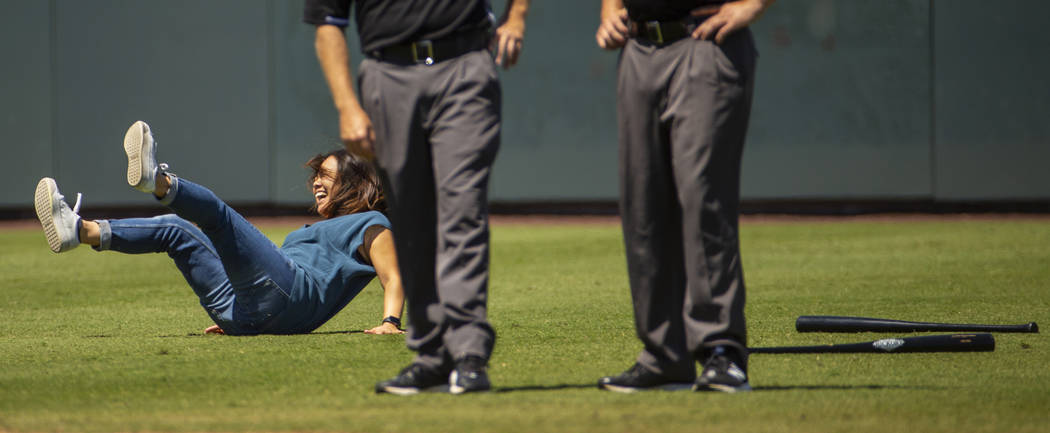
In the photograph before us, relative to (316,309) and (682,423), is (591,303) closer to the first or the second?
(316,309)

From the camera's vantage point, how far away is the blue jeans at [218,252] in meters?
5.63

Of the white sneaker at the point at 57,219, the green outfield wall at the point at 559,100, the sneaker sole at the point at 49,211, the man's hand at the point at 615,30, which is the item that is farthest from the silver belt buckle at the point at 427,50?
the green outfield wall at the point at 559,100

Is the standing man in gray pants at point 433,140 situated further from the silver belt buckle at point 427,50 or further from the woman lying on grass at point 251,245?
the woman lying on grass at point 251,245

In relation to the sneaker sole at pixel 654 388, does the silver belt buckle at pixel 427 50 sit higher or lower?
higher

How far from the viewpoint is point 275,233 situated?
15.8m

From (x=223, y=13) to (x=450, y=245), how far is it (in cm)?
1581

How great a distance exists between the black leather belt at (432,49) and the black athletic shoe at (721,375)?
116cm

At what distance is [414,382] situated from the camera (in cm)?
401

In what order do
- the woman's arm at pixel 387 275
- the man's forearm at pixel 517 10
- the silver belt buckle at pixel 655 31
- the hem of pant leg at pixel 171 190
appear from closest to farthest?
1. the silver belt buckle at pixel 655 31
2. the man's forearm at pixel 517 10
3. the hem of pant leg at pixel 171 190
4. the woman's arm at pixel 387 275

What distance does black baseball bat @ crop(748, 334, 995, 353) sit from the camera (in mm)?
5020

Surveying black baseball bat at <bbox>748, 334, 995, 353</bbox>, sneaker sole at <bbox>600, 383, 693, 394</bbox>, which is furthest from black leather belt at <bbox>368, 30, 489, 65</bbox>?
black baseball bat at <bbox>748, 334, 995, 353</bbox>

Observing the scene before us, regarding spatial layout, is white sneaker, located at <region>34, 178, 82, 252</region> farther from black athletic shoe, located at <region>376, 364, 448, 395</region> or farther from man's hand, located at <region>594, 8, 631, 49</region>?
man's hand, located at <region>594, 8, 631, 49</region>

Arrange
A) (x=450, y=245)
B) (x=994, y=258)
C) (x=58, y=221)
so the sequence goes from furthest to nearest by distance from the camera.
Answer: (x=994, y=258), (x=58, y=221), (x=450, y=245)

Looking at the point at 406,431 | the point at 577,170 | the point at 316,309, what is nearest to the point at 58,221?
the point at 316,309
